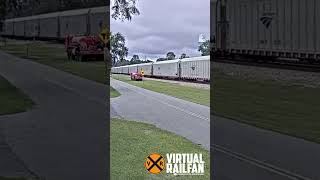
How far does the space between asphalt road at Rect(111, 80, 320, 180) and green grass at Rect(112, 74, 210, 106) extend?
0.07 meters

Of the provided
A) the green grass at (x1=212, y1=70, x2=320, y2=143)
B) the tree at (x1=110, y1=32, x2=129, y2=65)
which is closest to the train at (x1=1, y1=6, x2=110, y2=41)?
the tree at (x1=110, y1=32, x2=129, y2=65)

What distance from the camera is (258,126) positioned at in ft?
21.7

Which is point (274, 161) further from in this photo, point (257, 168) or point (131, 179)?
point (131, 179)

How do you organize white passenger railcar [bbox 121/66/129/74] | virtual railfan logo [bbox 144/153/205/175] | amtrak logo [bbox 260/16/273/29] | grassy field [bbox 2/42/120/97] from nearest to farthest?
1. virtual railfan logo [bbox 144/153/205/175]
2. white passenger railcar [bbox 121/66/129/74]
3. grassy field [bbox 2/42/120/97]
4. amtrak logo [bbox 260/16/273/29]

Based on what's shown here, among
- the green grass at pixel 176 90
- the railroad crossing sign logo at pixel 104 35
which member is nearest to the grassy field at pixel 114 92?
the green grass at pixel 176 90

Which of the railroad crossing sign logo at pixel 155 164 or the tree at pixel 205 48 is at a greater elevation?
the tree at pixel 205 48

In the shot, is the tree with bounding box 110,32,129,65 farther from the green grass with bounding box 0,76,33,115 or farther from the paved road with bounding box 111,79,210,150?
the green grass with bounding box 0,76,33,115

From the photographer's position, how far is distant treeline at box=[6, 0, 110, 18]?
7234mm

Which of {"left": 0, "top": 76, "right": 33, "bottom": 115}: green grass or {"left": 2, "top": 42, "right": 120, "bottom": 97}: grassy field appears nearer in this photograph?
{"left": 2, "top": 42, "right": 120, "bottom": 97}: grassy field

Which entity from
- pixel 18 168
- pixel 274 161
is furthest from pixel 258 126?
pixel 18 168

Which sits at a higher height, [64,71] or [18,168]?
[64,71]

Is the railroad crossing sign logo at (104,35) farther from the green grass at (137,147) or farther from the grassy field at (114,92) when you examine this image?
the green grass at (137,147)

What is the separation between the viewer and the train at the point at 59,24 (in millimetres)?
6113

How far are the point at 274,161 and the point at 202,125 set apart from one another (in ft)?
5.24
